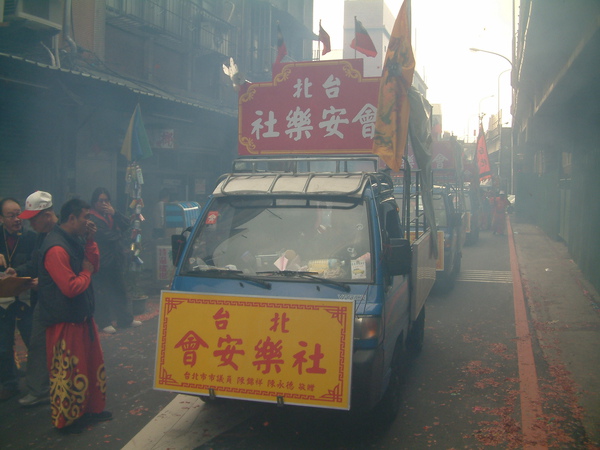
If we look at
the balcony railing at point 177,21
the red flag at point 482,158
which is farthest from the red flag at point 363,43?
the red flag at point 482,158

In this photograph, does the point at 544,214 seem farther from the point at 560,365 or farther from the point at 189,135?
the point at 560,365

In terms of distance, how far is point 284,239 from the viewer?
15.8 ft

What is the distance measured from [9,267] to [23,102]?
5.65 meters

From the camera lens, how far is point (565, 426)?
487 cm

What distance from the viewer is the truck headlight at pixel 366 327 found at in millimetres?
4141

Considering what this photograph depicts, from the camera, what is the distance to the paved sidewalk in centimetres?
555

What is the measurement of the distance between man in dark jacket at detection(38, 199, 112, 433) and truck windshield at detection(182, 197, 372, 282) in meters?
0.88

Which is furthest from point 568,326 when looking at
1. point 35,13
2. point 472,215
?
point 472,215

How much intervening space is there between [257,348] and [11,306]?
2872 mm

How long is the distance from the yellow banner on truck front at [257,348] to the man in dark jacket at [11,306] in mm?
2142

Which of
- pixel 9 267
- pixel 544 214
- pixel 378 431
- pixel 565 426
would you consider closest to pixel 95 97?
pixel 9 267

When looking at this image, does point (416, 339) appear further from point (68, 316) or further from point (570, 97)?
point (570, 97)

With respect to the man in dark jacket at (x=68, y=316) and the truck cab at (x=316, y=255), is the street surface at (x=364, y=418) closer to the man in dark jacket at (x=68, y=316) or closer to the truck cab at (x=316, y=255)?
the man in dark jacket at (x=68, y=316)

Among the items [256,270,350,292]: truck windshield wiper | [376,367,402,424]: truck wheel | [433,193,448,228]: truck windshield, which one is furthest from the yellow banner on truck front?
[433,193,448,228]: truck windshield
